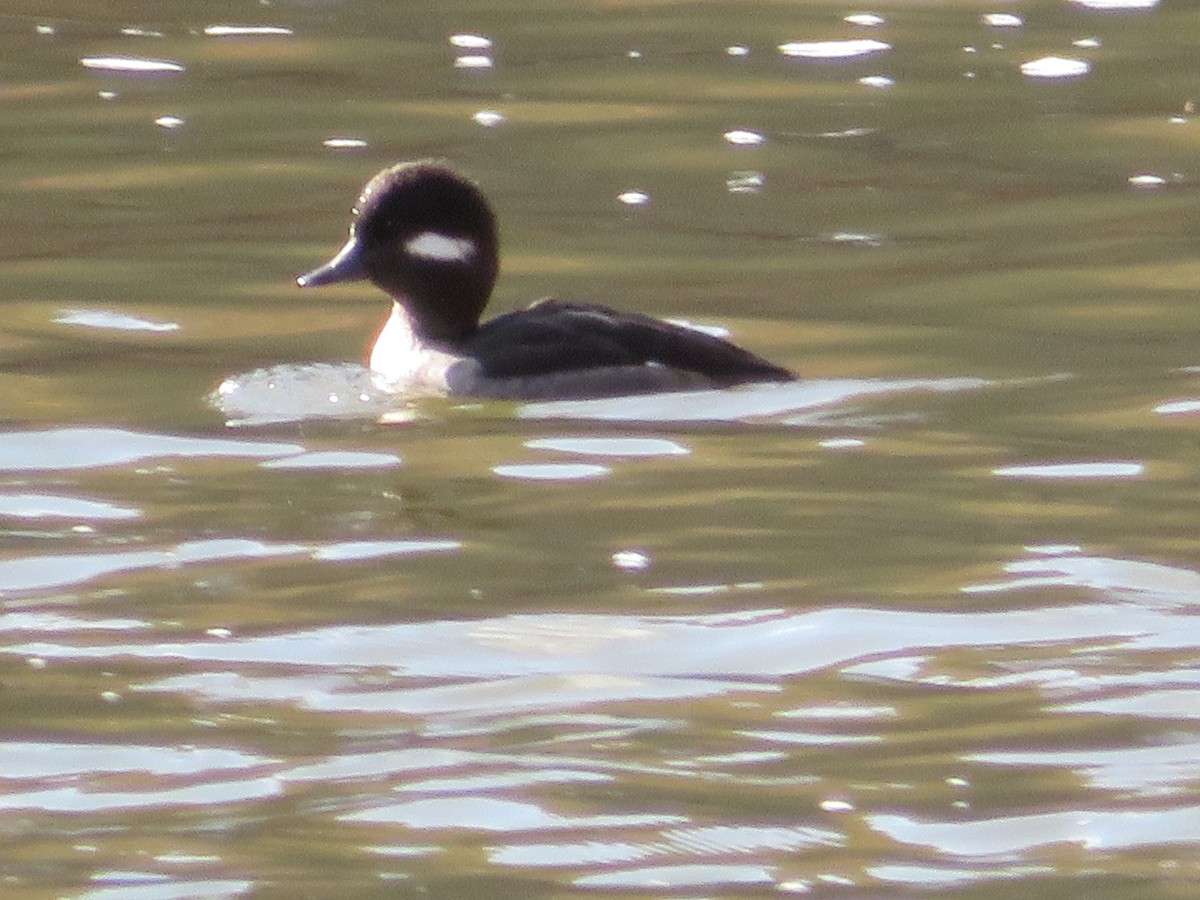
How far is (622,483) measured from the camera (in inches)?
348

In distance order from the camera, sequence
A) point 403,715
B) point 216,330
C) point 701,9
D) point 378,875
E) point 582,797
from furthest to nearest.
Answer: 1. point 701,9
2. point 216,330
3. point 403,715
4. point 582,797
5. point 378,875

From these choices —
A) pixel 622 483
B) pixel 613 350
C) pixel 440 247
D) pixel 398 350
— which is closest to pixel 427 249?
pixel 440 247

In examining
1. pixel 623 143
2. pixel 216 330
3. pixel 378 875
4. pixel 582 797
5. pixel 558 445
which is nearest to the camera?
pixel 378 875

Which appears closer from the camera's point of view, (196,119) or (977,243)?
(977,243)

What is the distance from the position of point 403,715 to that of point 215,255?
18.7 ft

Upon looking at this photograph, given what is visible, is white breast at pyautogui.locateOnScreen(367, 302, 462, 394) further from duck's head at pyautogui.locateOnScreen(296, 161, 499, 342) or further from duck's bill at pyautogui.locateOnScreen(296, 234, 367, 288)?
duck's bill at pyautogui.locateOnScreen(296, 234, 367, 288)

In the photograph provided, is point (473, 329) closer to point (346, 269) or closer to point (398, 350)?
point (398, 350)

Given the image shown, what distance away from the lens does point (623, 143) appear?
1391cm

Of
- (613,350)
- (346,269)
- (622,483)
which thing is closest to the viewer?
(622,483)

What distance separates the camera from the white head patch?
10.5 m

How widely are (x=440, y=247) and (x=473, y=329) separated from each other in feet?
0.99

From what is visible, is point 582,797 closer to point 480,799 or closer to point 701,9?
point 480,799

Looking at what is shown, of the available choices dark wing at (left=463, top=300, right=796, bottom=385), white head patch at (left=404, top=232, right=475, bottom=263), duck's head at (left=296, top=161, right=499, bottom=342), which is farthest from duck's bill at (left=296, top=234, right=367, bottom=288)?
dark wing at (left=463, top=300, right=796, bottom=385)

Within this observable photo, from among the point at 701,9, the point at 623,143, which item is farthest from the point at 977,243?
the point at 701,9
